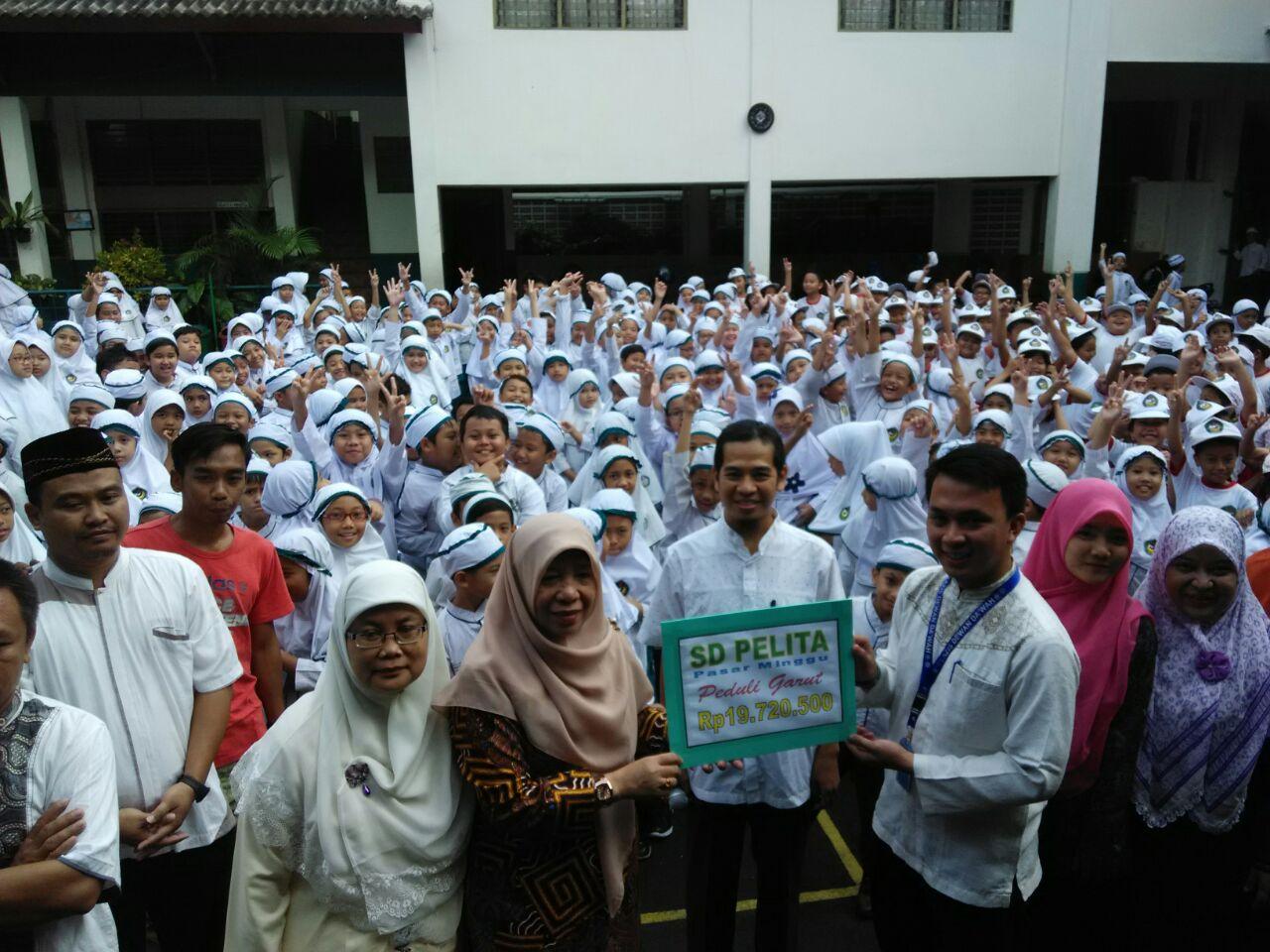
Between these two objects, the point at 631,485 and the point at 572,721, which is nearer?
the point at 572,721

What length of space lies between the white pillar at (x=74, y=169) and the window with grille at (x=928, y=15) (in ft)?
41.8

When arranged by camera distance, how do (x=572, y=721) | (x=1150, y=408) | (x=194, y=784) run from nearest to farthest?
(x=572, y=721), (x=194, y=784), (x=1150, y=408)

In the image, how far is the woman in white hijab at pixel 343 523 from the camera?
4.02 meters

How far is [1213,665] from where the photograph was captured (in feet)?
8.61

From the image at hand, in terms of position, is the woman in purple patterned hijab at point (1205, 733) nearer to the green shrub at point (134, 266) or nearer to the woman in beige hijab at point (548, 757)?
the woman in beige hijab at point (548, 757)

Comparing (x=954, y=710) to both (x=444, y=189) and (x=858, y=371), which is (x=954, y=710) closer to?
(x=858, y=371)

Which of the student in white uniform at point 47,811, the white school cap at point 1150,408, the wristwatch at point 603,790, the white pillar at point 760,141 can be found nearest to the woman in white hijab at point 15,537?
the student in white uniform at point 47,811

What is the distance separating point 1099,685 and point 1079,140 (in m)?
14.4

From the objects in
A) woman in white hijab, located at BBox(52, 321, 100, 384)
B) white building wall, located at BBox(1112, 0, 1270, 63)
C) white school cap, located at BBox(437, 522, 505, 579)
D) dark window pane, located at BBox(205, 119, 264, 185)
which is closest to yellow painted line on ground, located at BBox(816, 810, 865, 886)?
white school cap, located at BBox(437, 522, 505, 579)

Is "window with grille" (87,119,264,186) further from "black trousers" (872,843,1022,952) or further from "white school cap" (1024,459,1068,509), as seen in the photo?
"black trousers" (872,843,1022,952)

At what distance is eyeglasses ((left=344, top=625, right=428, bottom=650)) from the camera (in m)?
2.01

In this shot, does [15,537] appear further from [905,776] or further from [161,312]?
[161,312]

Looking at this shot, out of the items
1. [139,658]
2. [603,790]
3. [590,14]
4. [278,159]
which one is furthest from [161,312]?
[603,790]

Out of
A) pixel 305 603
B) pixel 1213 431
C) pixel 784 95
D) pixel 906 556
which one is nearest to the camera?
pixel 906 556
